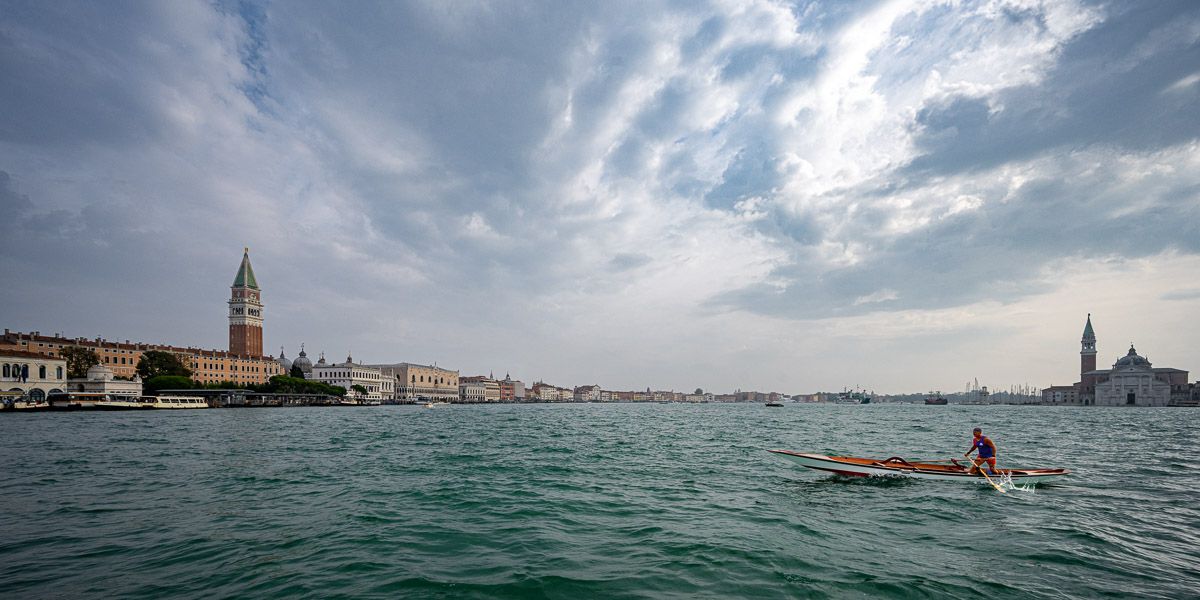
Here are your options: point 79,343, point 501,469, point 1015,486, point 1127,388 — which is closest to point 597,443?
point 501,469

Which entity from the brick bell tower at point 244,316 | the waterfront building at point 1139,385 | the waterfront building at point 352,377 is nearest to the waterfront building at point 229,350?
the brick bell tower at point 244,316

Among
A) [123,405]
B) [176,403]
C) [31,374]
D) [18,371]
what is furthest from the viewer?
[176,403]

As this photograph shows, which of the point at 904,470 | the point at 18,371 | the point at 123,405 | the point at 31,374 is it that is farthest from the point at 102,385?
the point at 904,470

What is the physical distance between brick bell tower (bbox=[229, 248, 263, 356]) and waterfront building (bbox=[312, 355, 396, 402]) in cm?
2016

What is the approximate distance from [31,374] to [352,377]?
96.0m

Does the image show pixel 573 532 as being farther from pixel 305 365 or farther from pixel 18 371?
pixel 305 365

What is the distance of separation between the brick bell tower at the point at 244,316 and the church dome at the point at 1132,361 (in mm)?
271352

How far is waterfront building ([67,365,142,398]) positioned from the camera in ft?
290

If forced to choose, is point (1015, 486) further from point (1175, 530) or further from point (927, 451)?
point (927, 451)

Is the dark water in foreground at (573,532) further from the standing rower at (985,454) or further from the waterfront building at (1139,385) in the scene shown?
the waterfront building at (1139,385)

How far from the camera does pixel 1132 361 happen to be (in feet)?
561

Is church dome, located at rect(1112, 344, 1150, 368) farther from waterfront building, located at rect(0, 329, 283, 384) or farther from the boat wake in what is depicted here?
waterfront building, located at rect(0, 329, 283, 384)

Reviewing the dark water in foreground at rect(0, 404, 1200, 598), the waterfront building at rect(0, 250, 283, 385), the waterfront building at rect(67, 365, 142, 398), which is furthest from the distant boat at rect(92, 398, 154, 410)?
the dark water in foreground at rect(0, 404, 1200, 598)

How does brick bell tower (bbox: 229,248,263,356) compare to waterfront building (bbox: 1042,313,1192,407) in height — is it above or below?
above
